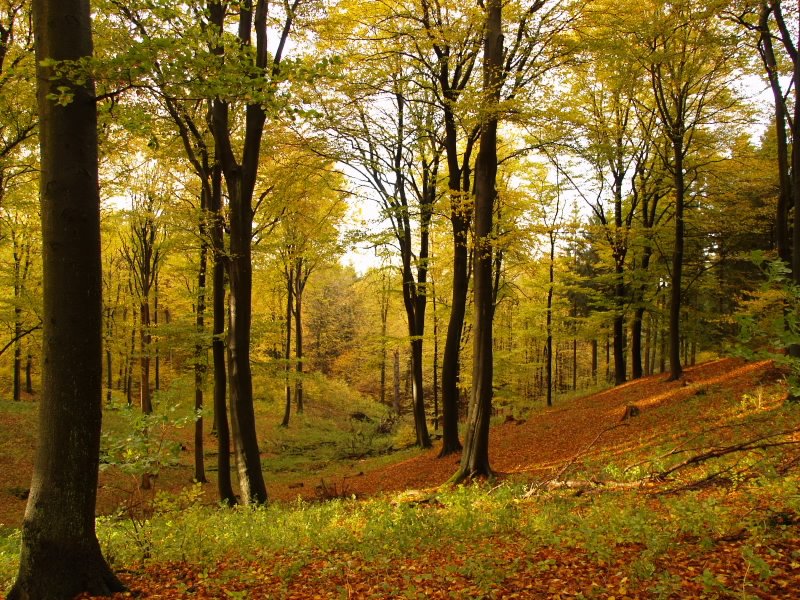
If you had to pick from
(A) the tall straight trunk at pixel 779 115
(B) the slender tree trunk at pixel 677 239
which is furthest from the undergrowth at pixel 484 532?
(B) the slender tree trunk at pixel 677 239

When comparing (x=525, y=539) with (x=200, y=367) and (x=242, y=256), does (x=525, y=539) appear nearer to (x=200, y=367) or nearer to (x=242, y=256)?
(x=242, y=256)

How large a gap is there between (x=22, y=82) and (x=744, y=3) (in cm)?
1464

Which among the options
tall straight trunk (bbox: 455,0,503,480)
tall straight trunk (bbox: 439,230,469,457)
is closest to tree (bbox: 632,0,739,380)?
tall straight trunk (bbox: 455,0,503,480)


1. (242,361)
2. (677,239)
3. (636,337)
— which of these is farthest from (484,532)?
(636,337)

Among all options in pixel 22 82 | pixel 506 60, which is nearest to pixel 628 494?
pixel 506 60

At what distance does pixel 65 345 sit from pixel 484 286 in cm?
686

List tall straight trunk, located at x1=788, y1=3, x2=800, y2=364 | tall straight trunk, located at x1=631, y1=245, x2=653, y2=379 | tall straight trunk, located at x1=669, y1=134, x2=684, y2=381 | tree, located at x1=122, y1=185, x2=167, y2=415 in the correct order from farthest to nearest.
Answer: tall straight trunk, located at x1=631, y1=245, x2=653, y2=379
tree, located at x1=122, y1=185, x2=167, y2=415
tall straight trunk, located at x1=669, y1=134, x2=684, y2=381
tall straight trunk, located at x1=788, y1=3, x2=800, y2=364

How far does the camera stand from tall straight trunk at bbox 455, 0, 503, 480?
8.88 m

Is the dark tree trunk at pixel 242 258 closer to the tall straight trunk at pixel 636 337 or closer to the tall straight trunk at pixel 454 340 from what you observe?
the tall straight trunk at pixel 454 340

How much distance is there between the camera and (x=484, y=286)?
9148mm

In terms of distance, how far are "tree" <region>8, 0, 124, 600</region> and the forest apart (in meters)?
0.02

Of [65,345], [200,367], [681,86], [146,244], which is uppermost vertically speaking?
[681,86]

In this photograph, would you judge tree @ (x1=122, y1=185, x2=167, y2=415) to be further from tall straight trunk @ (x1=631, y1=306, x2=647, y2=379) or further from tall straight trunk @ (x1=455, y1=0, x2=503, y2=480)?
tall straight trunk @ (x1=631, y1=306, x2=647, y2=379)

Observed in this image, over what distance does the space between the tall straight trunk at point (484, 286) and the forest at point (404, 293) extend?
0.06 meters
